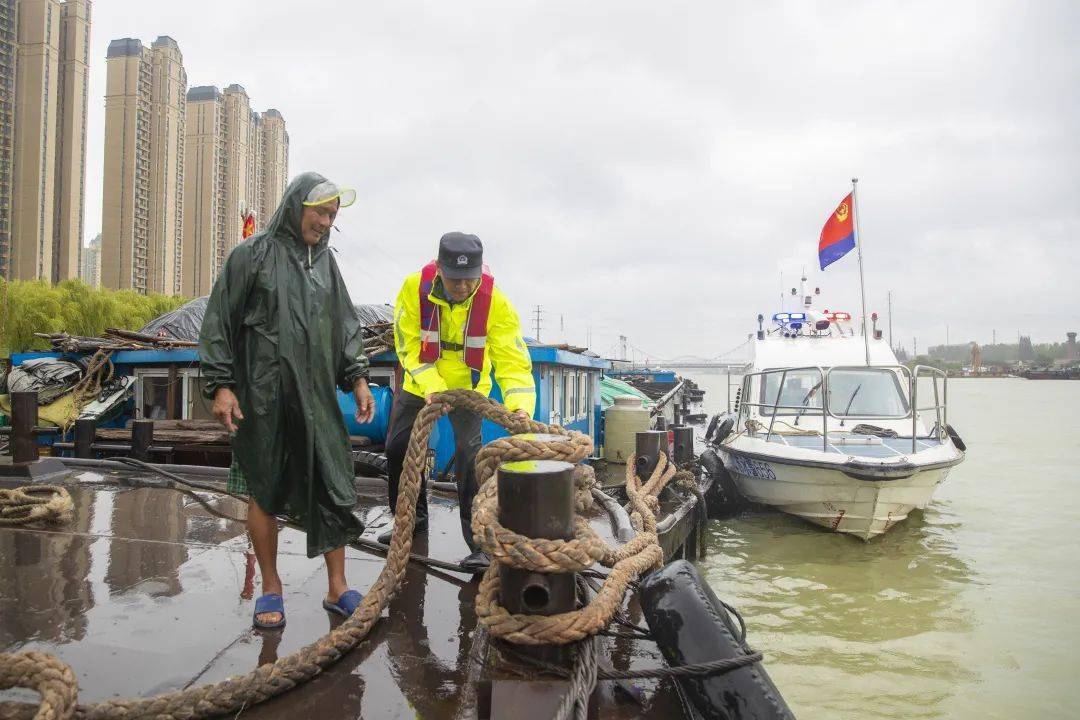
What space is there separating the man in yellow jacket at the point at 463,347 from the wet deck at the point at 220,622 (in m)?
0.66

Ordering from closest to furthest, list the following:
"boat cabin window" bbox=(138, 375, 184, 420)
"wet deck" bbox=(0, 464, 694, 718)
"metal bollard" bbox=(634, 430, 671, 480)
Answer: "wet deck" bbox=(0, 464, 694, 718) → "metal bollard" bbox=(634, 430, 671, 480) → "boat cabin window" bbox=(138, 375, 184, 420)

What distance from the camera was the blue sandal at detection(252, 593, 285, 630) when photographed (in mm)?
2654

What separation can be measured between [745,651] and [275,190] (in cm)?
6373

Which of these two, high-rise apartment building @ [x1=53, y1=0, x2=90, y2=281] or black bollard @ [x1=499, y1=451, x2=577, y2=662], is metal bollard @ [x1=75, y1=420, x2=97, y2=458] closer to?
black bollard @ [x1=499, y1=451, x2=577, y2=662]

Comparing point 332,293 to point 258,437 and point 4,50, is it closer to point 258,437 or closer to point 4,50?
point 258,437

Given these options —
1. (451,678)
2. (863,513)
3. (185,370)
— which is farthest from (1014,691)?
(185,370)

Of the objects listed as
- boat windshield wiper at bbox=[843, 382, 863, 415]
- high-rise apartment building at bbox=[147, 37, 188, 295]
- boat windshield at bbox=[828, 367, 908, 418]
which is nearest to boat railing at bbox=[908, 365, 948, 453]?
boat windshield at bbox=[828, 367, 908, 418]

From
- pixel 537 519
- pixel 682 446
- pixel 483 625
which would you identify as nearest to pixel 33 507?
pixel 483 625

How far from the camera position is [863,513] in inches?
335

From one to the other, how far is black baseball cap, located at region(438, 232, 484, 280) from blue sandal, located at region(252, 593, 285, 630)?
1636 millimetres

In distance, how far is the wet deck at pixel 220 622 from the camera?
219cm

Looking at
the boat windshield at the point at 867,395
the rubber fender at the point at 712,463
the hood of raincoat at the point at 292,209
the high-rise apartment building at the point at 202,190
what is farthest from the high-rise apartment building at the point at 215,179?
the hood of raincoat at the point at 292,209

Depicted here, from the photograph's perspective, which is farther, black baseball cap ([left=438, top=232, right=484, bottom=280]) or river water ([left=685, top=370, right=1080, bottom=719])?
river water ([left=685, top=370, right=1080, bottom=719])

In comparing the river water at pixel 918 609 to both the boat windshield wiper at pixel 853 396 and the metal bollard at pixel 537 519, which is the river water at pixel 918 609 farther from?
the metal bollard at pixel 537 519
